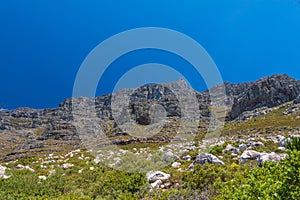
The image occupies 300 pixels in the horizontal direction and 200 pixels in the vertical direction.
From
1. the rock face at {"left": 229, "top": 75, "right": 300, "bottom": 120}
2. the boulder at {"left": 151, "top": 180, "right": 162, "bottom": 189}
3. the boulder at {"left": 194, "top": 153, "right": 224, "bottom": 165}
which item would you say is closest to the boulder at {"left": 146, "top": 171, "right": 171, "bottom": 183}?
the boulder at {"left": 151, "top": 180, "right": 162, "bottom": 189}

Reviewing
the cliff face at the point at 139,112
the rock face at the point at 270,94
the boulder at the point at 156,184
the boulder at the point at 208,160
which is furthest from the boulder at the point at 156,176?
the rock face at the point at 270,94

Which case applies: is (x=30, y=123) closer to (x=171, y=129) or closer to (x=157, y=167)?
(x=171, y=129)

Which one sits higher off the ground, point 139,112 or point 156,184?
point 139,112

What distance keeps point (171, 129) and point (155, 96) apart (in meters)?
70.5

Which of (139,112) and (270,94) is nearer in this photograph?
(270,94)

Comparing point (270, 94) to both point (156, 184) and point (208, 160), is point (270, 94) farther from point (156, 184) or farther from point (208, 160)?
point (156, 184)

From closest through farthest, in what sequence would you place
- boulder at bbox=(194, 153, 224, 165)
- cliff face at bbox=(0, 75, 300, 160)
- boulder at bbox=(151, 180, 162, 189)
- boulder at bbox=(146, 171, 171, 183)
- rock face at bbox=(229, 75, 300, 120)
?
boulder at bbox=(151, 180, 162, 189) < boulder at bbox=(146, 171, 171, 183) < boulder at bbox=(194, 153, 224, 165) < cliff face at bbox=(0, 75, 300, 160) < rock face at bbox=(229, 75, 300, 120)

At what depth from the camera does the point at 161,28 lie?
19.3 metres

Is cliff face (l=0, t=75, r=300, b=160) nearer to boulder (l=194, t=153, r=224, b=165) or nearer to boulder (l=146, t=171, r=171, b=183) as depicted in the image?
boulder (l=194, t=153, r=224, b=165)

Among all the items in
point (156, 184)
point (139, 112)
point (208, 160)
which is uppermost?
point (139, 112)

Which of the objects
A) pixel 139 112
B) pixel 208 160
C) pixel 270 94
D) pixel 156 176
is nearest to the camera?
pixel 156 176

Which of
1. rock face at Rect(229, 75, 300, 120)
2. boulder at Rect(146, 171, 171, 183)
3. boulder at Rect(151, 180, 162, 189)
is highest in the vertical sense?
rock face at Rect(229, 75, 300, 120)

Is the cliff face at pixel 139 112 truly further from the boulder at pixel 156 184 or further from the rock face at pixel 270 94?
the boulder at pixel 156 184

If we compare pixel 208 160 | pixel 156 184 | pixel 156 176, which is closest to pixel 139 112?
pixel 208 160
